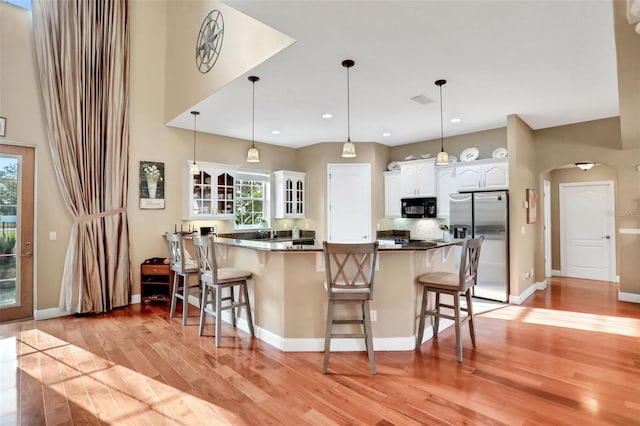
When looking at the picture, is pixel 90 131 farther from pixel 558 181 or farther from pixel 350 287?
pixel 558 181

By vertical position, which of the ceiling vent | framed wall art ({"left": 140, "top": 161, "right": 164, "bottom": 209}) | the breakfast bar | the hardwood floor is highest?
the ceiling vent

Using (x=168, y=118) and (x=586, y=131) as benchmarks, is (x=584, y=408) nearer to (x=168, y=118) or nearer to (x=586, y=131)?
(x=586, y=131)

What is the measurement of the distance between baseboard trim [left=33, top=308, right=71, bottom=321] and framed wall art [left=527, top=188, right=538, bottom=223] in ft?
23.2

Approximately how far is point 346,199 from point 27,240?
5.00 meters

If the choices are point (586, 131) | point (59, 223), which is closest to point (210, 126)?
point (59, 223)

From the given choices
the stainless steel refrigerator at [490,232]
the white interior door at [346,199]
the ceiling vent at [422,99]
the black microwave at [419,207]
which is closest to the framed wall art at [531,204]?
the stainless steel refrigerator at [490,232]

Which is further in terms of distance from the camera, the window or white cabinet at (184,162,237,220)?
the window

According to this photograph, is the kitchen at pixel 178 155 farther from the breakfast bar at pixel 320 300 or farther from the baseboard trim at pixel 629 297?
the breakfast bar at pixel 320 300

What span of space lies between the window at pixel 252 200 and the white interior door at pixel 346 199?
129cm

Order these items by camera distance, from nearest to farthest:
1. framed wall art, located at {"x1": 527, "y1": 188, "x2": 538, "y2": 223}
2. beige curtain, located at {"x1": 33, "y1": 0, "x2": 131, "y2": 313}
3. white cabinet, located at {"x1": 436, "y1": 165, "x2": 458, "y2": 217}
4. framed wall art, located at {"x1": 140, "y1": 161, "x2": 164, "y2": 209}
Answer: beige curtain, located at {"x1": 33, "y1": 0, "x2": 131, "y2": 313} < framed wall art, located at {"x1": 140, "y1": 161, "x2": 164, "y2": 209} < framed wall art, located at {"x1": 527, "y1": 188, "x2": 538, "y2": 223} < white cabinet, located at {"x1": 436, "y1": 165, "x2": 458, "y2": 217}

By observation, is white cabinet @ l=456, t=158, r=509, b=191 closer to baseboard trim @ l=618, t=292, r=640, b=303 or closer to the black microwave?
the black microwave

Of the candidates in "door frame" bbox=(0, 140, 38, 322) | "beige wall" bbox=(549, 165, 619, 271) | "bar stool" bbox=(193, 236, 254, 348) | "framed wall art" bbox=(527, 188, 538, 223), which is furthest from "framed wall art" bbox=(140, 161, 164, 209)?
"beige wall" bbox=(549, 165, 619, 271)

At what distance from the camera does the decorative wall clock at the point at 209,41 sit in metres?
4.10

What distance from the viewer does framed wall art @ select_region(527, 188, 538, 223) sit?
5410mm
